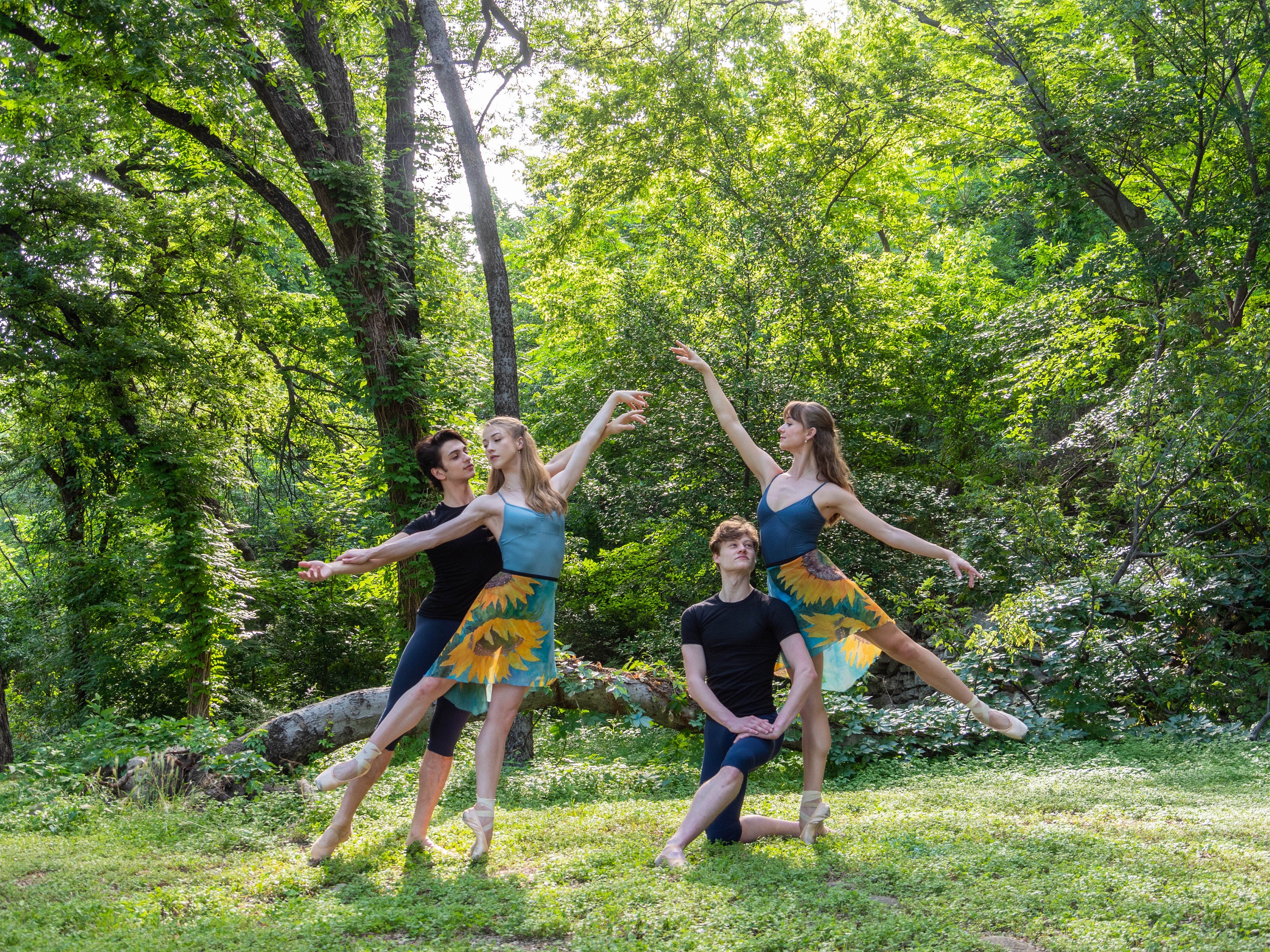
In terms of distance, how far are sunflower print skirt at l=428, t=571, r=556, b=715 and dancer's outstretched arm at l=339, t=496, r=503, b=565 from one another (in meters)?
0.30

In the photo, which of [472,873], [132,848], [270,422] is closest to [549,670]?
[472,873]

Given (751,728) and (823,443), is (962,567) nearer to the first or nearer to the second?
(823,443)

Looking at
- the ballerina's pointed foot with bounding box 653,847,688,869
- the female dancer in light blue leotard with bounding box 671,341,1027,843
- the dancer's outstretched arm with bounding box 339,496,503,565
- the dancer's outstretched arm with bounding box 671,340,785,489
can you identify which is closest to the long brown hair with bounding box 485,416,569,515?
the dancer's outstretched arm with bounding box 339,496,503,565

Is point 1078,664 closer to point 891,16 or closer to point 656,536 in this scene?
point 656,536

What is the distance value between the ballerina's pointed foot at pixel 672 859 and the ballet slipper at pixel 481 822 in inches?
34.2

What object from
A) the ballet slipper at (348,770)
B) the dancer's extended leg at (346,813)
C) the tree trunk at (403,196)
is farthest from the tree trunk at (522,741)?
the ballet slipper at (348,770)

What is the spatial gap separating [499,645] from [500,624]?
0.34 feet

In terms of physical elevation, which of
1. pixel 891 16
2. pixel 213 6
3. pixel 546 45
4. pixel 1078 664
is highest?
pixel 891 16

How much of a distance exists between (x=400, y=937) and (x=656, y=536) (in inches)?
377

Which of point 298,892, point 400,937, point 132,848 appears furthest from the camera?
point 132,848

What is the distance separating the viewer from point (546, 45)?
41.9ft

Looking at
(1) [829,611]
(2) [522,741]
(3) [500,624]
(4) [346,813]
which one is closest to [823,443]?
(1) [829,611]

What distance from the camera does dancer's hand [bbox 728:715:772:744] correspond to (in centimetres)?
429

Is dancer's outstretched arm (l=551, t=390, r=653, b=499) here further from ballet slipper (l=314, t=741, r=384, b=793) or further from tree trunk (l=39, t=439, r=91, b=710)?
tree trunk (l=39, t=439, r=91, b=710)
